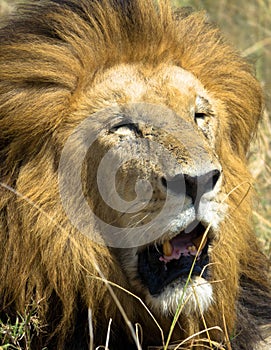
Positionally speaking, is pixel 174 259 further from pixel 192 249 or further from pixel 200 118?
pixel 200 118

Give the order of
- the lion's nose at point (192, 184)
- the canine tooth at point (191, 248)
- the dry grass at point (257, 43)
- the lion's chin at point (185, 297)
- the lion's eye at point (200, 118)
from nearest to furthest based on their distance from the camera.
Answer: the lion's nose at point (192, 184), the lion's chin at point (185, 297), the canine tooth at point (191, 248), the lion's eye at point (200, 118), the dry grass at point (257, 43)

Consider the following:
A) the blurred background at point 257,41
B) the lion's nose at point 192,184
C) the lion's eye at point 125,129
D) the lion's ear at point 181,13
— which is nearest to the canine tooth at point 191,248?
the lion's nose at point 192,184

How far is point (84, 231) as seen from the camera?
3572mm

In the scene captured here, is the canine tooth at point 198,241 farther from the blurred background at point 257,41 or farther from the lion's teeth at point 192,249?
the blurred background at point 257,41

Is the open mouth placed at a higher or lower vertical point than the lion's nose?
lower

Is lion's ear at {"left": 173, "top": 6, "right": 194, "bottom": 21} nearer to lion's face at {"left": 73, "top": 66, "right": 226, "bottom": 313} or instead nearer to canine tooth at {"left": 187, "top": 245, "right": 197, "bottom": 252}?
lion's face at {"left": 73, "top": 66, "right": 226, "bottom": 313}

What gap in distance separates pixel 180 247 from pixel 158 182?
0.34 metres

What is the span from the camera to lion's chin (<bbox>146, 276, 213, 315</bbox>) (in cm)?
338

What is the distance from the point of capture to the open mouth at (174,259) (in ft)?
11.3

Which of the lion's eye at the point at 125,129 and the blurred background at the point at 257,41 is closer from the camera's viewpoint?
the lion's eye at the point at 125,129

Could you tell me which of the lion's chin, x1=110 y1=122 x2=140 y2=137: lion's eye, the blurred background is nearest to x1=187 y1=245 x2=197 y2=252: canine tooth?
the lion's chin

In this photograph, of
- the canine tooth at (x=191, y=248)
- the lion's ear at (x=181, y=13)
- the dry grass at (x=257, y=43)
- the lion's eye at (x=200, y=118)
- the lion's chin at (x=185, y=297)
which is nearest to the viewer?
the lion's chin at (x=185, y=297)

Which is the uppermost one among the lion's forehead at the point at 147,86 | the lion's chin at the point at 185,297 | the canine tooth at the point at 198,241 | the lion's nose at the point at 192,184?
the lion's forehead at the point at 147,86

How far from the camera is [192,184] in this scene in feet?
10.4
